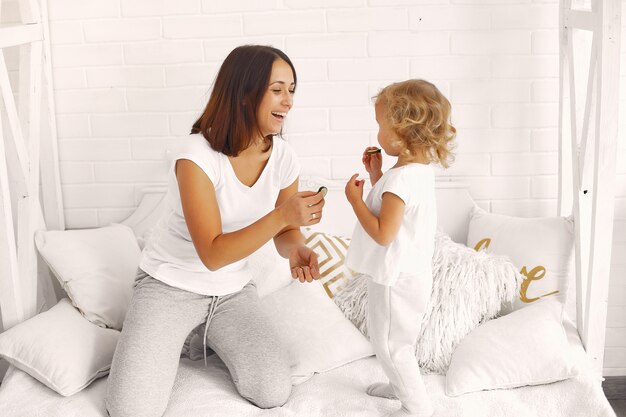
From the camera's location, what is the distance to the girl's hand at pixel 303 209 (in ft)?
6.00

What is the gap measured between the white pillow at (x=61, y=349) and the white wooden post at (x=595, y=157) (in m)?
1.45

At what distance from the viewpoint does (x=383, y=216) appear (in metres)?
1.83

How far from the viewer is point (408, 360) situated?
188 centimetres

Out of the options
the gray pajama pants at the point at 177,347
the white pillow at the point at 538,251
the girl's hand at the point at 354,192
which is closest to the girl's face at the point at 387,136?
the girl's hand at the point at 354,192

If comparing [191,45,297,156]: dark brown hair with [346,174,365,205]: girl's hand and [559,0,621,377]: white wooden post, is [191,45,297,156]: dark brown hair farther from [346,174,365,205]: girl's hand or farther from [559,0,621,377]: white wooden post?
[559,0,621,377]: white wooden post

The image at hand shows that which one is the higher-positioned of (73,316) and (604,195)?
(604,195)

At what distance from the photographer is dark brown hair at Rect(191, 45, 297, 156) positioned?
6.47ft

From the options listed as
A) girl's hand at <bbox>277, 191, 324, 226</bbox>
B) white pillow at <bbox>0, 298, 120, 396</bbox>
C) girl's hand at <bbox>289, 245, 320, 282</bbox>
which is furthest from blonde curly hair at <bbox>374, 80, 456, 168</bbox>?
white pillow at <bbox>0, 298, 120, 396</bbox>

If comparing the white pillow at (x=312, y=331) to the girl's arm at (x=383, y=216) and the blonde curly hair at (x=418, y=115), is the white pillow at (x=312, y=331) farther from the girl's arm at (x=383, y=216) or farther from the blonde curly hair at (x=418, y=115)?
the blonde curly hair at (x=418, y=115)

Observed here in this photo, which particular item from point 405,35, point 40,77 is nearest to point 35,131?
point 40,77

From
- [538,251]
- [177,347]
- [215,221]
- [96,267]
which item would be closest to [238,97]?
[215,221]

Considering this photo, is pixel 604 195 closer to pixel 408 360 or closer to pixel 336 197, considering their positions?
pixel 408 360

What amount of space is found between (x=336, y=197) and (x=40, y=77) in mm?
1149

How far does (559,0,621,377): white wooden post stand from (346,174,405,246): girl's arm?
0.69m
